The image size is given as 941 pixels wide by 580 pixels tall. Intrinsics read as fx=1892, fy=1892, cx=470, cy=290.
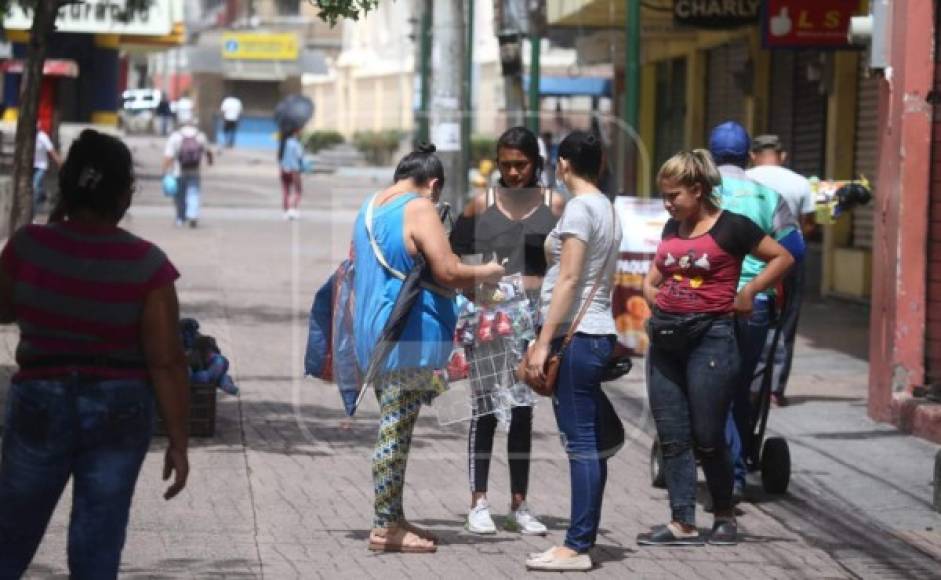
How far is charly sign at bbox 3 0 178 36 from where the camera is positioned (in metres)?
34.3

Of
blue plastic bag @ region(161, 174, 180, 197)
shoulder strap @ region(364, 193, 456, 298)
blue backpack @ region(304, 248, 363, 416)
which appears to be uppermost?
shoulder strap @ region(364, 193, 456, 298)

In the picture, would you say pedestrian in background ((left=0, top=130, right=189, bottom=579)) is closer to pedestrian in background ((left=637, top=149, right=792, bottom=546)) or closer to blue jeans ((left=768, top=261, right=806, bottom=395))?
pedestrian in background ((left=637, top=149, right=792, bottom=546))

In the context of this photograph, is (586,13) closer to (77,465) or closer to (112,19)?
(112,19)

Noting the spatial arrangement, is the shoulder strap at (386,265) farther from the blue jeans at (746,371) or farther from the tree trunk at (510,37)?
the tree trunk at (510,37)

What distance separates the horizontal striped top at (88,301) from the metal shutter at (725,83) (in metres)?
19.9

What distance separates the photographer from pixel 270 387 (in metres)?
13.0

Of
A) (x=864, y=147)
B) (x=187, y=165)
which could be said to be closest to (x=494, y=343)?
(x=864, y=147)

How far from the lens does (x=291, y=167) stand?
31406 mm

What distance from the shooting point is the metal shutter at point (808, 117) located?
2128 centimetres

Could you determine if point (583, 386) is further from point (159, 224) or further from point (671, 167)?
point (159, 224)

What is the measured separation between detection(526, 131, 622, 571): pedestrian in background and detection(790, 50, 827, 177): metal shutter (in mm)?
13706

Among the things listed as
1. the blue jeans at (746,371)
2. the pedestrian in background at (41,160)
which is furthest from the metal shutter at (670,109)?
the blue jeans at (746,371)

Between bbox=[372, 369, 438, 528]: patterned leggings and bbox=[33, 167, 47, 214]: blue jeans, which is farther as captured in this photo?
bbox=[33, 167, 47, 214]: blue jeans

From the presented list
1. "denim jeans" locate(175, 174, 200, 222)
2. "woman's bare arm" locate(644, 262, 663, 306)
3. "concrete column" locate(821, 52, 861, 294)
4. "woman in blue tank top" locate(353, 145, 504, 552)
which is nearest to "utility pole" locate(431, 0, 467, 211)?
"concrete column" locate(821, 52, 861, 294)
